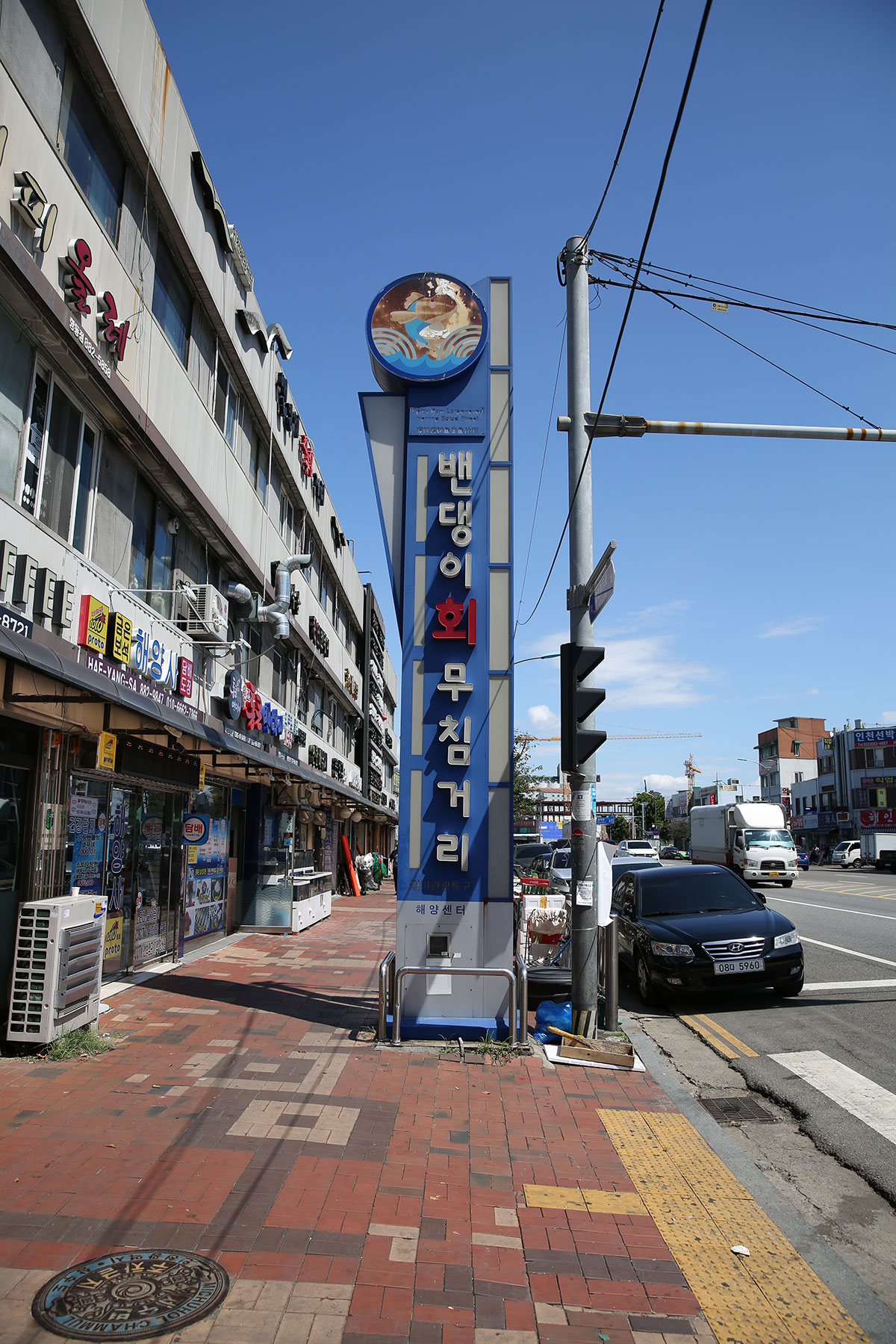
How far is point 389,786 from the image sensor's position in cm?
6166

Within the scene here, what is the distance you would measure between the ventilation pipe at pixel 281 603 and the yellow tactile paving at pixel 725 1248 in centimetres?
1253

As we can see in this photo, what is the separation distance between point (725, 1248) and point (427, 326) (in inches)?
333

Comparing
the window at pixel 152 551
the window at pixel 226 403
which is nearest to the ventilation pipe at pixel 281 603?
the window at pixel 226 403

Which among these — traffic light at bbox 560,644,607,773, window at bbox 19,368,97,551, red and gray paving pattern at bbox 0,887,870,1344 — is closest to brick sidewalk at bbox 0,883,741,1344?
red and gray paving pattern at bbox 0,887,870,1344

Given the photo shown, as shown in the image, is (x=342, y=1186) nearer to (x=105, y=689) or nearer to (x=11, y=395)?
(x=105, y=689)

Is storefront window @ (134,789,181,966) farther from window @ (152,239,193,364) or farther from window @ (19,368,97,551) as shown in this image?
window @ (152,239,193,364)

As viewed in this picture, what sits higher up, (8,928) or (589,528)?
(589,528)

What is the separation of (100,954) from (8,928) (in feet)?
2.63

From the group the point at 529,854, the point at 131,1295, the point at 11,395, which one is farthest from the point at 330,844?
the point at 131,1295

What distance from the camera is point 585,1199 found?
4.88m

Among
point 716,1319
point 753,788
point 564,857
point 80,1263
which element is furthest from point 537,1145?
point 753,788

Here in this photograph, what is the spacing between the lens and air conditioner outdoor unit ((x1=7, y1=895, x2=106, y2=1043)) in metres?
7.01

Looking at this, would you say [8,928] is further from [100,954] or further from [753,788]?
[753,788]

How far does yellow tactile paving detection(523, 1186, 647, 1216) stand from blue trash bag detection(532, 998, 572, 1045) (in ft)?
10.7
